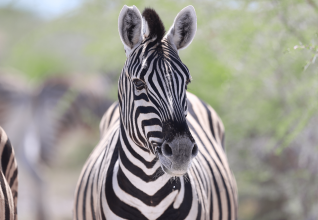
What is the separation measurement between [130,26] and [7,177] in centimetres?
160

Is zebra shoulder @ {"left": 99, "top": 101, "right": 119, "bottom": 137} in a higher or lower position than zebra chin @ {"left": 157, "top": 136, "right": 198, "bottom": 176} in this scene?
higher

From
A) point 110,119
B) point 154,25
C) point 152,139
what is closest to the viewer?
point 152,139

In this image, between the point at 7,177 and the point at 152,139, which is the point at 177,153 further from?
the point at 7,177

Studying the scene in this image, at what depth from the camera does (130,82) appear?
90.2 inches

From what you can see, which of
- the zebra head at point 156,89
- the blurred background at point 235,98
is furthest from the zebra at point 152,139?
the blurred background at point 235,98

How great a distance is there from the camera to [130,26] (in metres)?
2.34

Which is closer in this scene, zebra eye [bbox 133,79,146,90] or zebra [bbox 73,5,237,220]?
zebra [bbox 73,5,237,220]

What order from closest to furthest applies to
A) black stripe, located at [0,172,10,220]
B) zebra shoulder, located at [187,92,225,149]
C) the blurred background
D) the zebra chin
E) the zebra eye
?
the zebra chin < the zebra eye < black stripe, located at [0,172,10,220] < zebra shoulder, located at [187,92,225,149] < the blurred background

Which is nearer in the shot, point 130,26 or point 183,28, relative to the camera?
point 130,26

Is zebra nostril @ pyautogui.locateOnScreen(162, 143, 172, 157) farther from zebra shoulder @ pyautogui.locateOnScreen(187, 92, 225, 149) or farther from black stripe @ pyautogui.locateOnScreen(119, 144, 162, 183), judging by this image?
zebra shoulder @ pyautogui.locateOnScreen(187, 92, 225, 149)

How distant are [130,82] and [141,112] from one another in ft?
0.66

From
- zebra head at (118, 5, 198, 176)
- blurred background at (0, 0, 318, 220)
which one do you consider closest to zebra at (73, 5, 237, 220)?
Result: zebra head at (118, 5, 198, 176)

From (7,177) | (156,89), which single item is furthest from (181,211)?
(7,177)

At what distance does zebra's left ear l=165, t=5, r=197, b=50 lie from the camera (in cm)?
243
